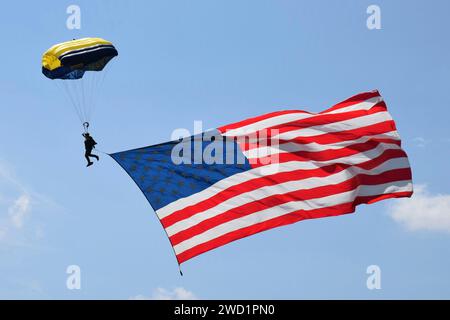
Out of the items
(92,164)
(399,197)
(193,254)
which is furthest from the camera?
(92,164)

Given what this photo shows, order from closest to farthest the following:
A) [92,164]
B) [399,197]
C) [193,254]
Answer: [193,254] → [399,197] → [92,164]

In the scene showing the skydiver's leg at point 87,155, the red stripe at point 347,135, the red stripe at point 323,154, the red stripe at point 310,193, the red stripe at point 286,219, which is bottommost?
the red stripe at point 286,219

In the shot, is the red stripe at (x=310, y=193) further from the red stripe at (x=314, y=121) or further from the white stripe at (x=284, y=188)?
the red stripe at (x=314, y=121)

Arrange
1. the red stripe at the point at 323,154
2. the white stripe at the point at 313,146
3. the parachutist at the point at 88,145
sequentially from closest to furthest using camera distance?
the red stripe at the point at 323,154, the white stripe at the point at 313,146, the parachutist at the point at 88,145

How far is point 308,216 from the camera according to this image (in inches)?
842

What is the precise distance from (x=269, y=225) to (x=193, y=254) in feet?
7.99

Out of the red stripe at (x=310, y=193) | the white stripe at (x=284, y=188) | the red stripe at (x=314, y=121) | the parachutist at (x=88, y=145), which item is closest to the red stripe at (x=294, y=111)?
the red stripe at (x=314, y=121)

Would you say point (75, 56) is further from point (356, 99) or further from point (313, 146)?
point (356, 99)

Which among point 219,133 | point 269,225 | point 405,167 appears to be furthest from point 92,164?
point 405,167

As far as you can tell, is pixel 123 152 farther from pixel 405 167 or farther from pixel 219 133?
pixel 405 167

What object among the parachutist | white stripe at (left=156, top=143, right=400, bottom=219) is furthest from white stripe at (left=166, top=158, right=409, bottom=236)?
the parachutist

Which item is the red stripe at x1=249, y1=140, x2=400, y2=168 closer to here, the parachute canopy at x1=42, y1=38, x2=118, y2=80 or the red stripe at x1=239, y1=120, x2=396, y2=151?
the red stripe at x1=239, y1=120, x2=396, y2=151

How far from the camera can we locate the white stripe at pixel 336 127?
886 inches

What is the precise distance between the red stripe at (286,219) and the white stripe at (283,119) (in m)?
2.94
